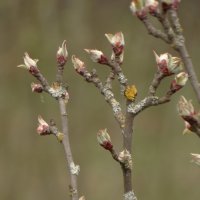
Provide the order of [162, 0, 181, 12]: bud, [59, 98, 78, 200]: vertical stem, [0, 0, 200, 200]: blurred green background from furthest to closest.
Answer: [0, 0, 200, 200]: blurred green background → [59, 98, 78, 200]: vertical stem → [162, 0, 181, 12]: bud

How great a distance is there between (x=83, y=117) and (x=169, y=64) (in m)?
1.97

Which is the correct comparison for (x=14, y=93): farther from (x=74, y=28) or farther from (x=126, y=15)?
(x=126, y=15)

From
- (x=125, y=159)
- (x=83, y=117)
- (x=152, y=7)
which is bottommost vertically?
(x=125, y=159)

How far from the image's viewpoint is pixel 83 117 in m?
2.54

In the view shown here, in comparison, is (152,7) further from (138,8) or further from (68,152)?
(68,152)

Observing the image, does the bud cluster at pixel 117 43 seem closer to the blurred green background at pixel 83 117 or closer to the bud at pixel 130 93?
the bud at pixel 130 93

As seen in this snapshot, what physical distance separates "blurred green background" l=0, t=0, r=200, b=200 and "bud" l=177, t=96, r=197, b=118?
1.74 metres

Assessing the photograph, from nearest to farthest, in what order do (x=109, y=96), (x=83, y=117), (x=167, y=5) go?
1. (x=167, y=5)
2. (x=109, y=96)
3. (x=83, y=117)

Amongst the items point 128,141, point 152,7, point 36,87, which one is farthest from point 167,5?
point 36,87

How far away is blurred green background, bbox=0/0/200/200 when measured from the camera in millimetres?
2355

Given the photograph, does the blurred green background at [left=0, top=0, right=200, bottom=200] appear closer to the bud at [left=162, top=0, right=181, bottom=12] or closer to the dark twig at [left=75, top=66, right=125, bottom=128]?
the dark twig at [left=75, top=66, right=125, bottom=128]

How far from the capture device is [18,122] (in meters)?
2.50

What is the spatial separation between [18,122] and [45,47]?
1.18ft

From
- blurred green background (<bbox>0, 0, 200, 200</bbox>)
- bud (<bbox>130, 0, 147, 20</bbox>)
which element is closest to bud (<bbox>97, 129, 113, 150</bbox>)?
bud (<bbox>130, 0, 147, 20</bbox>)
